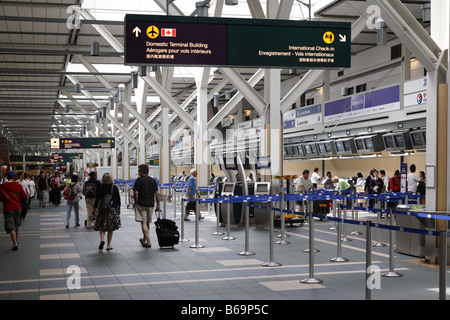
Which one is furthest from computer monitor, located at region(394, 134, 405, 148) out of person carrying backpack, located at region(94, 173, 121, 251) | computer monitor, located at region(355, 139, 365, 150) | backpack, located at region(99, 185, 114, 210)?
backpack, located at region(99, 185, 114, 210)

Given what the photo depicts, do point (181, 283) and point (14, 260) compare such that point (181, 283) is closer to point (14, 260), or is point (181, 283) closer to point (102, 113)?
point (14, 260)

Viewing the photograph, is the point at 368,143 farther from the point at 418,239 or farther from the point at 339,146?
the point at 418,239

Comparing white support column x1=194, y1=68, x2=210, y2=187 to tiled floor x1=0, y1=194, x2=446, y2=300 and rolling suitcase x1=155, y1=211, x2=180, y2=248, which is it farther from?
rolling suitcase x1=155, y1=211, x2=180, y2=248

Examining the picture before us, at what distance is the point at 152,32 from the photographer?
400 inches

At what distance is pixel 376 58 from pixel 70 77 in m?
19.4

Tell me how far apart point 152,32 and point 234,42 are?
4.95 ft

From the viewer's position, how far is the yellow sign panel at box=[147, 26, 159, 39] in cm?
1014

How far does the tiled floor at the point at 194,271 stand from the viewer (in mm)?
8016

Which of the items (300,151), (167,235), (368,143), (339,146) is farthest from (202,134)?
(167,235)

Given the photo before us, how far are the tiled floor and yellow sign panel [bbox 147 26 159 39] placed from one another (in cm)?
413

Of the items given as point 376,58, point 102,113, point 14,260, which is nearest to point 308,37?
point 14,260

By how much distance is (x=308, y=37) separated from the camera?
10.9 metres

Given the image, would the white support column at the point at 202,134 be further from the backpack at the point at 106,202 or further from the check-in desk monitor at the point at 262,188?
the backpack at the point at 106,202
